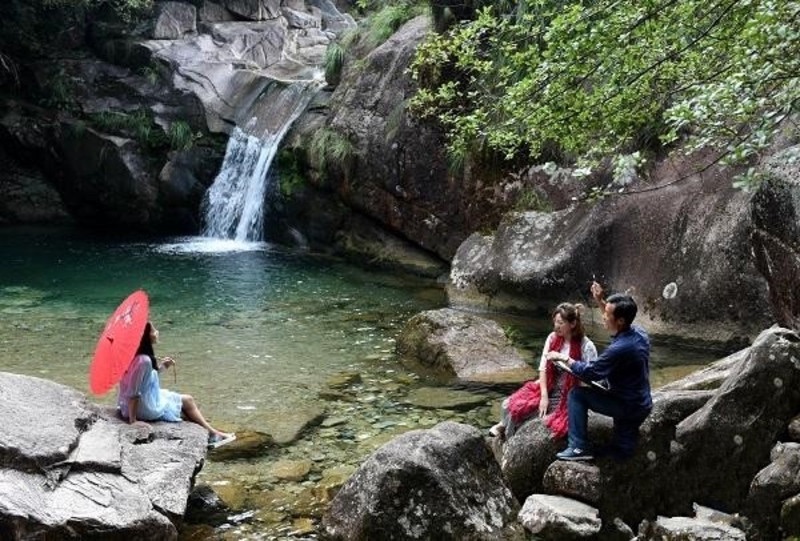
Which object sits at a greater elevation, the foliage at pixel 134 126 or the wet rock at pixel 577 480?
the foliage at pixel 134 126

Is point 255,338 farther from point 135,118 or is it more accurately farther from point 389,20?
point 135,118

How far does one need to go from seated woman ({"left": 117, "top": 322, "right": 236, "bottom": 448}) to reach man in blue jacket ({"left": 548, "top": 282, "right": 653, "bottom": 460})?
306cm

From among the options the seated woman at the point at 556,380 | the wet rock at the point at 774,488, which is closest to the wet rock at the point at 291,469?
the seated woman at the point at 556,380

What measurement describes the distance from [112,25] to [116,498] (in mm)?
20324

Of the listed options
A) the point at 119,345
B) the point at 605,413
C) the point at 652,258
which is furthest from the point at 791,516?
the point at 652,258

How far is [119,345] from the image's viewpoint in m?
6.10

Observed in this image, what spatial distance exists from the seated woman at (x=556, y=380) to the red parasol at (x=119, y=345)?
3.15 metres

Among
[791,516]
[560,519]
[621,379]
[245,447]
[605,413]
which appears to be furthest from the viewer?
[245,447]

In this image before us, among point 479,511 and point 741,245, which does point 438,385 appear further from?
point 741,245

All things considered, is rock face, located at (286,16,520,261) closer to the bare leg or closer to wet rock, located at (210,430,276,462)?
wet rock, located at (210,430,276,462)

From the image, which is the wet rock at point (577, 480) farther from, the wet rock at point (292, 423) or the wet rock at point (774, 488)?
the wet rock at point (292, 423)

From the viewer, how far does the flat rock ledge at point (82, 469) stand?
190 inches

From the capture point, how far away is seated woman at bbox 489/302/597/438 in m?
6.29

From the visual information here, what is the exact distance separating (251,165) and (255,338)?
30.2 ft
